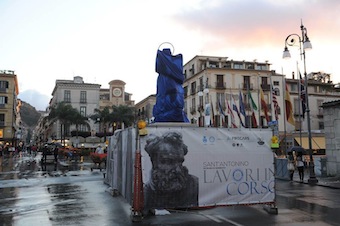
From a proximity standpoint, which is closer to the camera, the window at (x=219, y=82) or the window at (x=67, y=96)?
the window at (x=219, y=82)

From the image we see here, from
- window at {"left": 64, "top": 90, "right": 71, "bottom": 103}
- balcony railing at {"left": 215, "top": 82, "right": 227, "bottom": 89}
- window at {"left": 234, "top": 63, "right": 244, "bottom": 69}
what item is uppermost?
window at {"left": 234, "top": 63, "right": 244, "bottom": 69}

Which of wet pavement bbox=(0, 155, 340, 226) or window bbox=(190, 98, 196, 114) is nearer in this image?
wet pavement bbox=(0, 155, 340, 226)

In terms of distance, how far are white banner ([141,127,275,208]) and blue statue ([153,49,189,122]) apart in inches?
216

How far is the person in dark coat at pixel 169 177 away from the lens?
8.37 meters

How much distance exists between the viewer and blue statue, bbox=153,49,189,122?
45.9 ft

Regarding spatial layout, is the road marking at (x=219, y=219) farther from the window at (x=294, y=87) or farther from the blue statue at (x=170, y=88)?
the window at (x=294, y=87)

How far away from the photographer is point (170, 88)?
14281 mm

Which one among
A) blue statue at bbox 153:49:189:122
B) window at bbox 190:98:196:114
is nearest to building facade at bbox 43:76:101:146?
window at bbox 190:98:196:114

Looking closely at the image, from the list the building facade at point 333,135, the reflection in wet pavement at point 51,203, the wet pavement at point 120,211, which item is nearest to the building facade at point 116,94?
the building facade at point 333,135

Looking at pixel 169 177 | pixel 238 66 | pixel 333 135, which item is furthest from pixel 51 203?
pixel 238 66

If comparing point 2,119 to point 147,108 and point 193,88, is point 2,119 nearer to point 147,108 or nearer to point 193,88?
point 147,108

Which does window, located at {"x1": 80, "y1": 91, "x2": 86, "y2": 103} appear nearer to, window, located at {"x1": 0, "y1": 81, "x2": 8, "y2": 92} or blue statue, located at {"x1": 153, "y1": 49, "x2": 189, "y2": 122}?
window, located at {"x1": 0, "y1": 81, "x2": 8, "y2": 92}

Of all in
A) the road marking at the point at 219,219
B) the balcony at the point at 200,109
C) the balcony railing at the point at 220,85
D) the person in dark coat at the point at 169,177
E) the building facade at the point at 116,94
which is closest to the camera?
the road marking at the point at 219,219

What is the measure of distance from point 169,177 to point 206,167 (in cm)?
101
